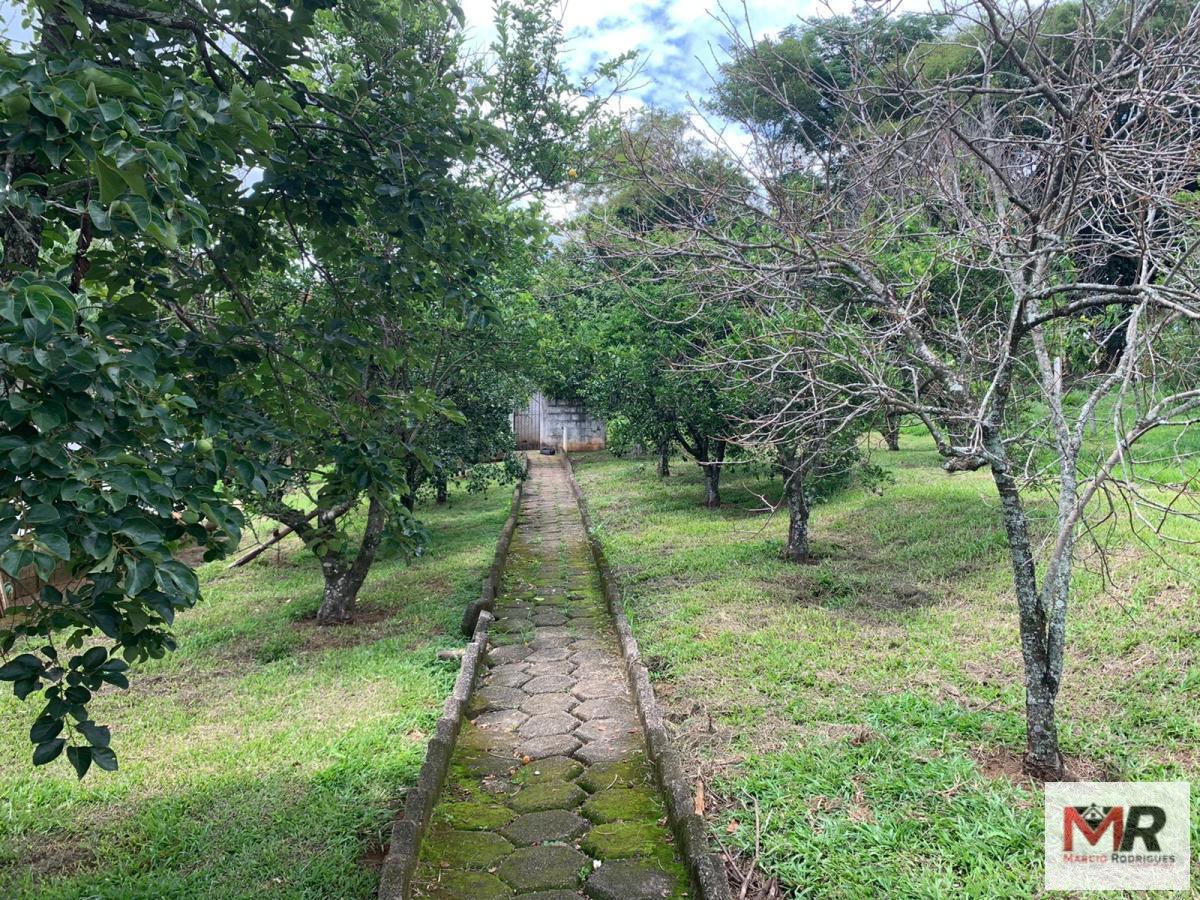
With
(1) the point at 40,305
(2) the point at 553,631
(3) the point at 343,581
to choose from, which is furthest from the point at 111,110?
(3) the point at 343,581

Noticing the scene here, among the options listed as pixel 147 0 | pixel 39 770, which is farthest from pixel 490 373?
pixel 147 0

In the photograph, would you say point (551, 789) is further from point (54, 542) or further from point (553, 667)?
point (54, 542)

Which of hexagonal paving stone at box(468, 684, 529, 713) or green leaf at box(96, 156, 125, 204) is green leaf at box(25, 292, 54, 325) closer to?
green leaf at box(96, 156, 125, 204)

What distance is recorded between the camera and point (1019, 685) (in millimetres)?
5121

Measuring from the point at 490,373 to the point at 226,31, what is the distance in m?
7.14

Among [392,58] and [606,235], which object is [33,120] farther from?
[606,235]

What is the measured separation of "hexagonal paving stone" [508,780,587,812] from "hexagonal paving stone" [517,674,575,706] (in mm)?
1425

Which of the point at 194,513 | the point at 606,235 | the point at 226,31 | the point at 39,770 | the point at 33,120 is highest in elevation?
the point at 226,31

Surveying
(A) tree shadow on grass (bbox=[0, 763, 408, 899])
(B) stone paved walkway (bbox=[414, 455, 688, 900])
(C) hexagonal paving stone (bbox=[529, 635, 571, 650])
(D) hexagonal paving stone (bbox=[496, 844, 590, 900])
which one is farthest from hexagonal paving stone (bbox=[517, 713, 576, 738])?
(C) hexagonal paving stone (bbox=[529, 635, 571, 650])

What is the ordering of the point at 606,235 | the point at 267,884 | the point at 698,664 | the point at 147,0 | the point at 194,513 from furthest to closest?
the point at 698,664, the point at 606,235, the point at 267,884, the point at 147,0, the point at 194,513

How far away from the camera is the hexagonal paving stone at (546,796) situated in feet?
14.3

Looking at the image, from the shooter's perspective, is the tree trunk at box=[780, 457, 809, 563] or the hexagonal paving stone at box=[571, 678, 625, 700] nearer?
the hexagonal paving stone at box=[571, 678, 625, 700]

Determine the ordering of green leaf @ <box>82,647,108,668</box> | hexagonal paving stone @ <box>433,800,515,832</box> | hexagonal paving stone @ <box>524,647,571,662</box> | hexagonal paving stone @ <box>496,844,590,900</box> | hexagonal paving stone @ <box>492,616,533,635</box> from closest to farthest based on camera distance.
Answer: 1. green leaf @ <box>82,647,108,668</box>
2. hexagonal paving stone @ <box>496,844,590,900</box>
3. hexagonal paving stone @ <box>433,800,515,832</box>
4. hexagonal paving stone @ <box>524,647,571,662</box>
5. hexagonal paving stone @ <box>492,616,533,635</box>

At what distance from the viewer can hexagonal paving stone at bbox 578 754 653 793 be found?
180 inches
